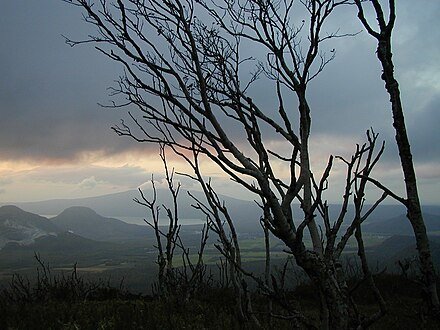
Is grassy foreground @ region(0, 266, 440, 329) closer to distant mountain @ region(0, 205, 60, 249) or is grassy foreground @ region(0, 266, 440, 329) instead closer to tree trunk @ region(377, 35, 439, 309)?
tree trunk @ region(377, 35, 439, 309)

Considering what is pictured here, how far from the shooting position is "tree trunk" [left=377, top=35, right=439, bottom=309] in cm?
188

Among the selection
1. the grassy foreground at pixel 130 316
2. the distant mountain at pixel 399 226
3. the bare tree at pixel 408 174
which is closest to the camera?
the bare tree at pixel 408 174

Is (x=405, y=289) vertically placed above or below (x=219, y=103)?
below

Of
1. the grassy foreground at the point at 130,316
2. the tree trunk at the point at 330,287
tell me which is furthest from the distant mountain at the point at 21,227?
the tree trunk at the point at 330,287

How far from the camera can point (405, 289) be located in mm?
16125

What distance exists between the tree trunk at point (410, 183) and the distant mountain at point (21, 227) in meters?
169

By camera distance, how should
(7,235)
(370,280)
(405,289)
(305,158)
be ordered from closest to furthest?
(370,280)
(305,158)
(405,289)
(7,235)

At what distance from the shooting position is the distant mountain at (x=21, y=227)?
15688cm

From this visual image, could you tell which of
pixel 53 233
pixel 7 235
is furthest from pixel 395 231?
pixel 7 235

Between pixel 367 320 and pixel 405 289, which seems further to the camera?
pixel 405 289

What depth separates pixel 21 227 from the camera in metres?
168

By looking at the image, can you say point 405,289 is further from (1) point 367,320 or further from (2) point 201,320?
(1) point 367,320

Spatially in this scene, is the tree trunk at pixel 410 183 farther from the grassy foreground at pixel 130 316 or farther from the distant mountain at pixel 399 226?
the distant mountain at pixel 399 226

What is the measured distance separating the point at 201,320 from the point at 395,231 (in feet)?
587
